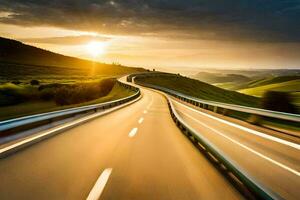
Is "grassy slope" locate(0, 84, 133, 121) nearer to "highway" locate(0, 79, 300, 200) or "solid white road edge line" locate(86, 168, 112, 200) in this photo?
"highway" locate(0, 79, 300, 200)

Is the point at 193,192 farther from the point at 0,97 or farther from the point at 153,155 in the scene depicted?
the point at 0,97

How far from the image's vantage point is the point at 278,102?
24.3 meters

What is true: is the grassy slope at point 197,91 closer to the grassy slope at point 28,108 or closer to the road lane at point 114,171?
the grassy slope at point 28,108

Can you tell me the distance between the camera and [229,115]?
22562mm

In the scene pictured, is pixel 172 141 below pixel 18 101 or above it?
above

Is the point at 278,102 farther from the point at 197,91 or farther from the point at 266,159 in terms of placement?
the point at 197,91

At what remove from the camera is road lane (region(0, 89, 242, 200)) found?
5203 mm

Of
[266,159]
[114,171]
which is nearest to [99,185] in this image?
[114,171]

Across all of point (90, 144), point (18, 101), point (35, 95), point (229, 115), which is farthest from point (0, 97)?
point (90, 144)

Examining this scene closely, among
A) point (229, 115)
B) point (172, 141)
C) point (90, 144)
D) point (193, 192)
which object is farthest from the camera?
point (229, 115)

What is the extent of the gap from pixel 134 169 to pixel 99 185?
4.45ft

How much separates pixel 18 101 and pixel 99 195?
1753 inches

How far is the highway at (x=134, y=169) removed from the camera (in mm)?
5270

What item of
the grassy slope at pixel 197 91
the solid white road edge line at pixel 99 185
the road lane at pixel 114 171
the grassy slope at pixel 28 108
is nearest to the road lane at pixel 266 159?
the road lane at pixel 114 171
